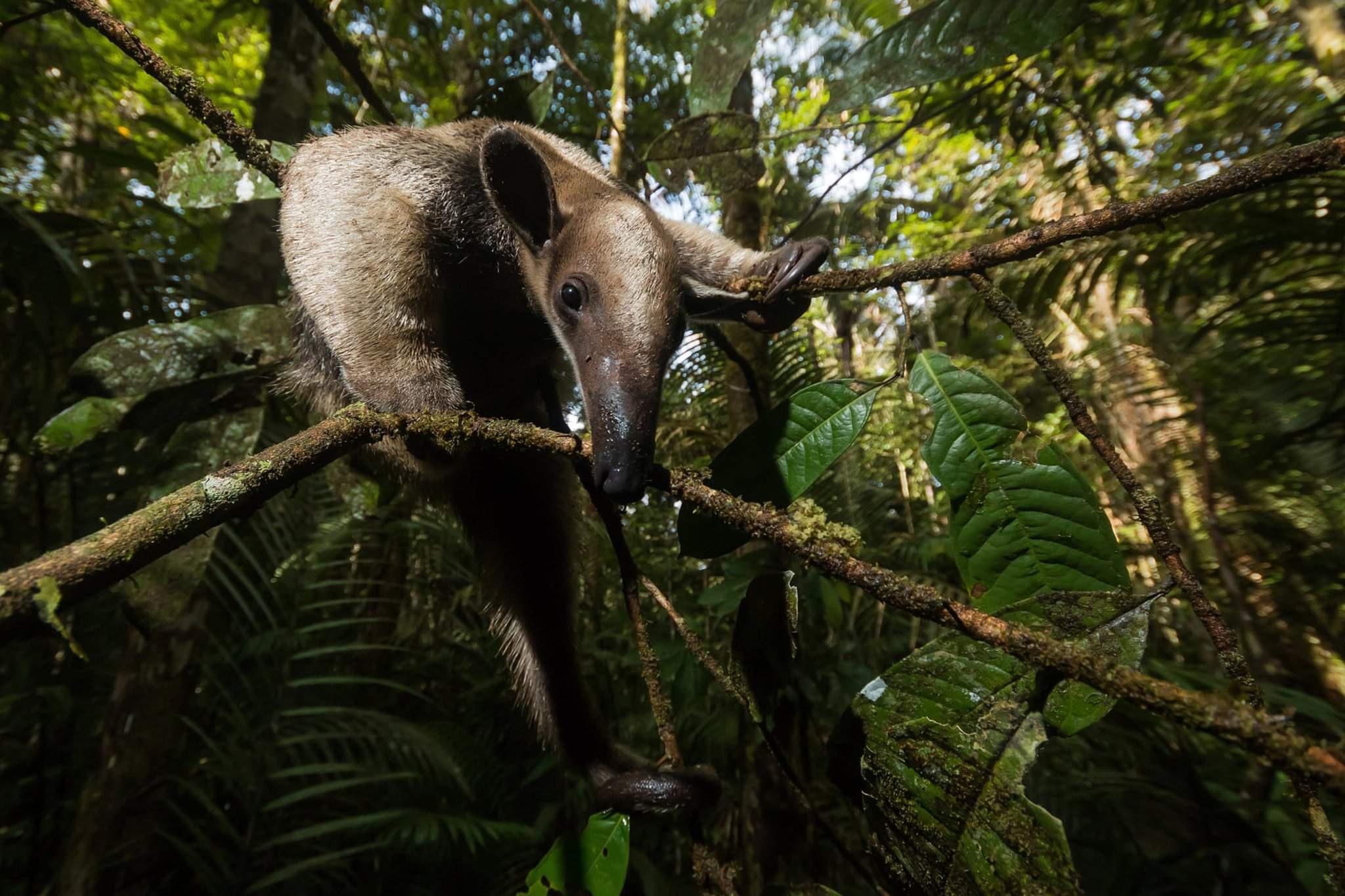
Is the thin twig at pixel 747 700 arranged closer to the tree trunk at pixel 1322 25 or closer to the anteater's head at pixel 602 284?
the anteater's head at pixel 602 284

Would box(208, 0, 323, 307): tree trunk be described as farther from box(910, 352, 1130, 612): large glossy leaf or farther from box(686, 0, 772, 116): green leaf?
box(910, 352, 1130, 612): large glossy leaf

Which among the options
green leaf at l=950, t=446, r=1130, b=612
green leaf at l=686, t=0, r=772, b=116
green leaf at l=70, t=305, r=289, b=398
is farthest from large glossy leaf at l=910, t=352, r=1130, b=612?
green leaf at l=70, t=305, r=289, b=398

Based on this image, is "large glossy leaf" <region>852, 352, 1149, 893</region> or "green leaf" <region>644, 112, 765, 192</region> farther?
"green leaf" <region>644, 112, 765, 192</region>

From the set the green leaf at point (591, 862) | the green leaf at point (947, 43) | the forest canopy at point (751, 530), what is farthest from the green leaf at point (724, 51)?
the green leaf at point (591, 862)

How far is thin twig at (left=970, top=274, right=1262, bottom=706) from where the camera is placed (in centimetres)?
67

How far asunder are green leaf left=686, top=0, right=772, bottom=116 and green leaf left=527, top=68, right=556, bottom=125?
82 centimetres

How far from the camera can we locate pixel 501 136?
1.71 metres

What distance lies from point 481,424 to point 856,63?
145 cm

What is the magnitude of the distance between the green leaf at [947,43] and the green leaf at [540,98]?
138 cm

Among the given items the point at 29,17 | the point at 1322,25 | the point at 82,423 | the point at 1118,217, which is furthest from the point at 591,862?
the point at 1322,25

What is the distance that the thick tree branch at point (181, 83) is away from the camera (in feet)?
4.01

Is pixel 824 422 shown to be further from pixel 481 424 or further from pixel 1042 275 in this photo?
pixel 1042 275

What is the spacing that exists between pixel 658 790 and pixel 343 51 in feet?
7.86

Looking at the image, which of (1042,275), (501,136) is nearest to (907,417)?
(1042,275)
